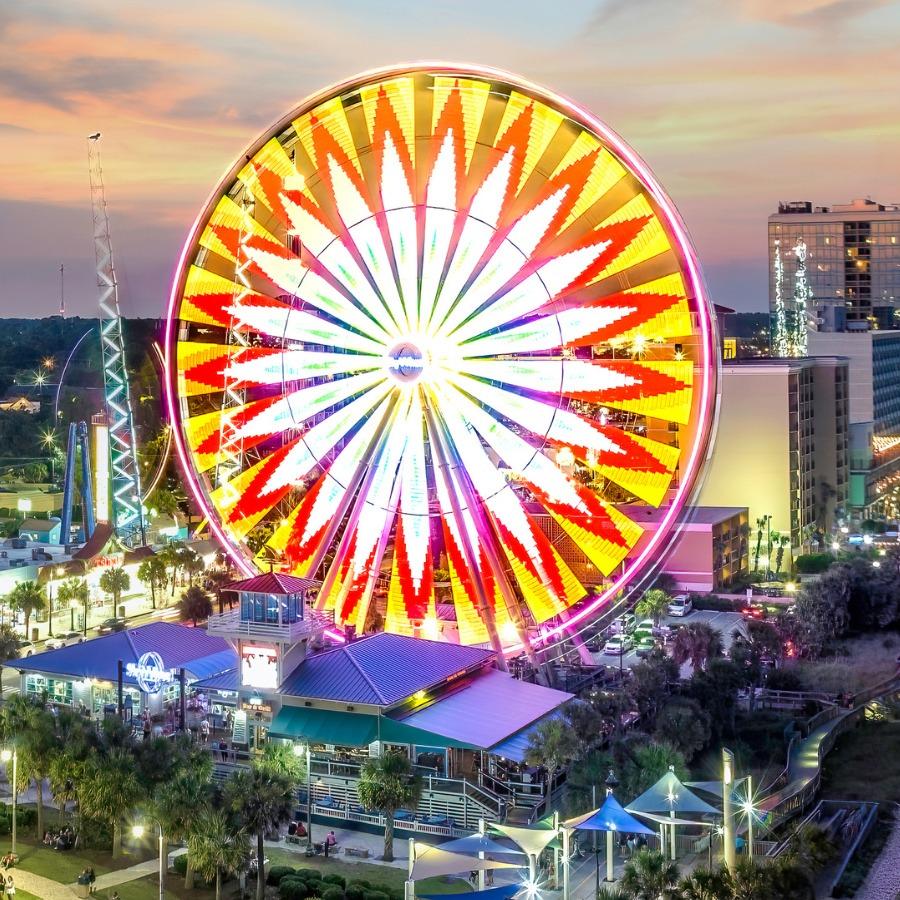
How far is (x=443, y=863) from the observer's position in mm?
27672

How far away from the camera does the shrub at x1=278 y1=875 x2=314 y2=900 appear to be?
1156 inches

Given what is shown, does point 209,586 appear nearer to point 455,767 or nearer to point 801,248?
point 455,767

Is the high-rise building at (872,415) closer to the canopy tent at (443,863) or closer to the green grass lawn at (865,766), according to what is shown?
the green grass lawn at (865,766)

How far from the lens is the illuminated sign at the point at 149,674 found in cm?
4053

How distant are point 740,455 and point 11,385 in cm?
9775

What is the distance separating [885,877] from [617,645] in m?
22.9

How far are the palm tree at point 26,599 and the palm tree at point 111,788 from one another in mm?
25020

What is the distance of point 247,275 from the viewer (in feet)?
131

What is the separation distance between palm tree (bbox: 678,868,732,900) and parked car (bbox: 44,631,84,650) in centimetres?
3368

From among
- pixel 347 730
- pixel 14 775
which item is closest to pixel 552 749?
pixel 347 730

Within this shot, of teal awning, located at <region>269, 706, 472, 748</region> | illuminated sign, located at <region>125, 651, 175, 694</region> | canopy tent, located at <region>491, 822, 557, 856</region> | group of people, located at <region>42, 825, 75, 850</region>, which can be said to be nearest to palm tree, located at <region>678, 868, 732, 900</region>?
canopy tent, located at <region>491, 822, 557, 856</region>

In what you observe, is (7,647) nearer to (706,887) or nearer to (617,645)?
(617,645)

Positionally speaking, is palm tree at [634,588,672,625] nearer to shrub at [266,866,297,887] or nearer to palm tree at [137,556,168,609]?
palm tree at [137,556,168,609]

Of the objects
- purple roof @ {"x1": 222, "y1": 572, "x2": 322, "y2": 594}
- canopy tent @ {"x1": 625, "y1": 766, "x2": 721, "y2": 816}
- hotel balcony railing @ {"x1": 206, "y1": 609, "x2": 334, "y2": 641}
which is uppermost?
purple roof @ {"x1": 222, "y1": 572, "x2": 322, "y2": 594}
